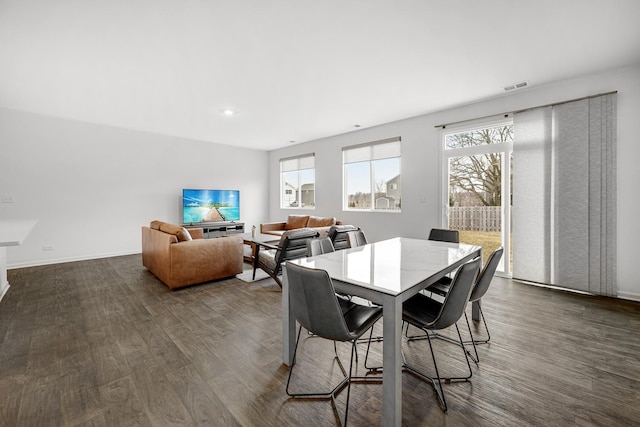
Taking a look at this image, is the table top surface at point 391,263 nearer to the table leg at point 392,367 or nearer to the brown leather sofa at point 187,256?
the table leg at point 392,367

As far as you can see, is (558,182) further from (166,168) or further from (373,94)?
(166,168)

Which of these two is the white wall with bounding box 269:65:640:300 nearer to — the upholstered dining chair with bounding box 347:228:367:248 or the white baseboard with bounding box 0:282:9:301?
the upholstered dining chair with bounding box 347:228:367:248

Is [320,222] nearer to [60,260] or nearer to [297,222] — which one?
[297,222]

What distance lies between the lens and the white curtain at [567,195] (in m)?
3.31

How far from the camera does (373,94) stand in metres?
4.05

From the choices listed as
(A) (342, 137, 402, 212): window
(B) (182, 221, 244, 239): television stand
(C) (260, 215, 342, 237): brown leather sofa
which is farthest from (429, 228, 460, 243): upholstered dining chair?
(B) (182, 221, 244, 239): television stand

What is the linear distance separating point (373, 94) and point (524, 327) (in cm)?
336

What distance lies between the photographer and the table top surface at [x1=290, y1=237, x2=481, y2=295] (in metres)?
1.55

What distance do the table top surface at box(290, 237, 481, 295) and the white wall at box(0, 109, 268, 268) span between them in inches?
219

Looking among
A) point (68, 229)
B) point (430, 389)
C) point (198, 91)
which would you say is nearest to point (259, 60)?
point (198, 91)

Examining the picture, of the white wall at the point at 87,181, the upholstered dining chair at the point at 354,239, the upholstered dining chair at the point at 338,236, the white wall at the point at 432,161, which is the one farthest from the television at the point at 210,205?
the upholstered dining chair at the point at 354,239

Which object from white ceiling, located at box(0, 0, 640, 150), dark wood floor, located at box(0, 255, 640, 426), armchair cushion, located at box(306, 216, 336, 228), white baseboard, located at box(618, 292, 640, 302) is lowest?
dark wood floor, located at box(0, 255, 640, 426)

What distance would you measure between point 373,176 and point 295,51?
11.2 feet

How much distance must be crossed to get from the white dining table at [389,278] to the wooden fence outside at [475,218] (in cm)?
207
